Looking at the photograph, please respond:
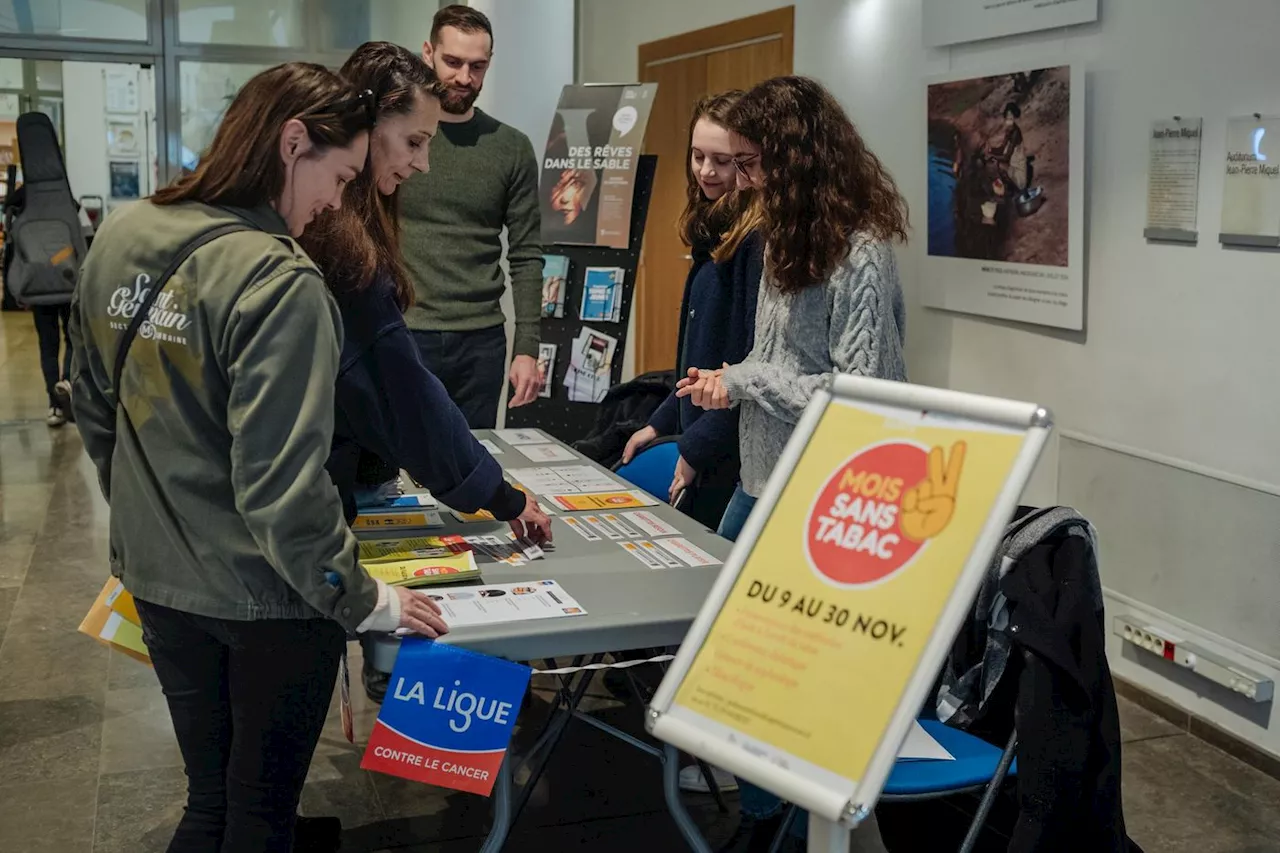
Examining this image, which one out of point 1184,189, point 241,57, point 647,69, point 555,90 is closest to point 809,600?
point 1184,189

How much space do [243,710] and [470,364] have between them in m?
1.76

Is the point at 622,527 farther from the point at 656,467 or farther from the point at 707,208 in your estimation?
the point at 707,208

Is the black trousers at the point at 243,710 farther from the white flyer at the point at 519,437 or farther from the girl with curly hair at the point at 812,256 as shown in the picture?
the white flyer at the point at 519,437

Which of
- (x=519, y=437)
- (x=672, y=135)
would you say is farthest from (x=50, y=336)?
(x=519, y=437)

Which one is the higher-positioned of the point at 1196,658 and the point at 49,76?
the point at 49,76

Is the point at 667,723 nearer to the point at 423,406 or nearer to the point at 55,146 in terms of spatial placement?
the point at 423,406

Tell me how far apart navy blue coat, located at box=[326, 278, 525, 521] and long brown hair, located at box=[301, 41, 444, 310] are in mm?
36

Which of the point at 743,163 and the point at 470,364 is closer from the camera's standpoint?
the point at 743,163

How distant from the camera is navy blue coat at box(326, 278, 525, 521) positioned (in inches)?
72.6

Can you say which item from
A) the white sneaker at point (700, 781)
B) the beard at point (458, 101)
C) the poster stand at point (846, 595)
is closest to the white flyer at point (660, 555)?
the poster stand at point (846, 595)

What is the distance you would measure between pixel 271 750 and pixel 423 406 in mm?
540

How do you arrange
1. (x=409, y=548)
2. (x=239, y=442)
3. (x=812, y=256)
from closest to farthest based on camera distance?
(x=239, y=442) < (x=409, y=548) < (x=812, y=256)

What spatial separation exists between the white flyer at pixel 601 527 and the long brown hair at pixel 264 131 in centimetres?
91

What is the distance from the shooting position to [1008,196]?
151 inches
